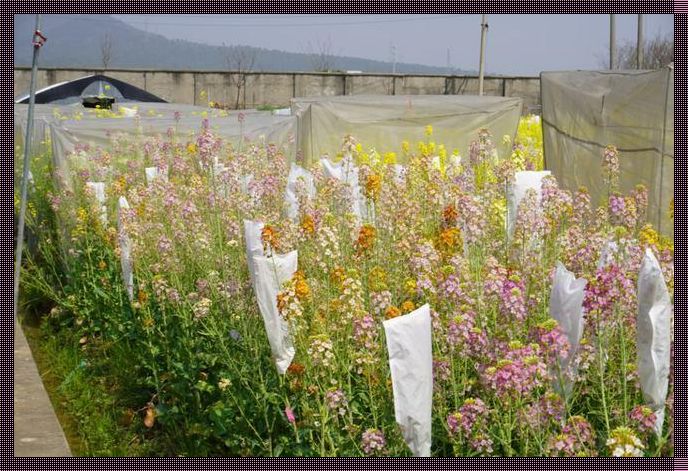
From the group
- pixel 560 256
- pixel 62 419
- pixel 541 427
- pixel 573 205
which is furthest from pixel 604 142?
pixel 541 427

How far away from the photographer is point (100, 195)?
8156mm

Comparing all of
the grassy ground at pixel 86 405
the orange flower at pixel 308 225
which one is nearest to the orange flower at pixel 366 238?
the orange flower at pixel 308 225

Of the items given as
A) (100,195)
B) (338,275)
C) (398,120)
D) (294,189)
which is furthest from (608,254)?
(398,120)

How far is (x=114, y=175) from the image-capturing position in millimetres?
9250

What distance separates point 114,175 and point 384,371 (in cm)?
568

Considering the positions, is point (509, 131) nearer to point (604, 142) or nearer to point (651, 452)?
point (604, 142)

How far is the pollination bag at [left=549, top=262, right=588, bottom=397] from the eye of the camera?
11.5 feet

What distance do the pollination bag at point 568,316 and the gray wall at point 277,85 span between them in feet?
83.0

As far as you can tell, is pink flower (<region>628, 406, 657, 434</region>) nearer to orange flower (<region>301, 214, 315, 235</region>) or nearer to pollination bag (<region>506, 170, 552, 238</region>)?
orange flower (<region>301, 214, 315, 235</region>)

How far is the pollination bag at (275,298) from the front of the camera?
14.1 feet

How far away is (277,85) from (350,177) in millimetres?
22524

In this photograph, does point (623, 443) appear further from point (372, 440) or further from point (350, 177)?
point (350, 177)

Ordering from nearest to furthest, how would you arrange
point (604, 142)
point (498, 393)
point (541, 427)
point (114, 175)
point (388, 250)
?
point (498, 393)
point (541, 427)
point (388, 250)
point (604, 142)
point (114, 175)

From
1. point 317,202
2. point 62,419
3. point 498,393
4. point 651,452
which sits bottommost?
point 62,419
